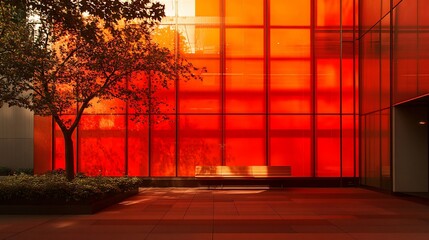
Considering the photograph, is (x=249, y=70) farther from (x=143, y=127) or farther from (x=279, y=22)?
(x=143, y=127)

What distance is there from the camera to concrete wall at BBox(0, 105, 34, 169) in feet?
113

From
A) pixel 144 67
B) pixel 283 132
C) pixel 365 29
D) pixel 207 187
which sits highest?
pixel 365 29

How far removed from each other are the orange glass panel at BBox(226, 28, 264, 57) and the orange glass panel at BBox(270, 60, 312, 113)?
94 cm

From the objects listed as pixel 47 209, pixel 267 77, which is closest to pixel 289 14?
pixel 267 77

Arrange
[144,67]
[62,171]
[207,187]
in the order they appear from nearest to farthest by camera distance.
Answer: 1. [144,67]
2. [62,171]
3. [207,187]

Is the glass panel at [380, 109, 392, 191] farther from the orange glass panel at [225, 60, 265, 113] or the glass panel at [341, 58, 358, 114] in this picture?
the orange glass panel at [225, 60, 265, 113]

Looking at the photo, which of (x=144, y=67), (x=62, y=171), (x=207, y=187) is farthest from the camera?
(x=207, y=187)

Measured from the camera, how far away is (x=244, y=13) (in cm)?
2270

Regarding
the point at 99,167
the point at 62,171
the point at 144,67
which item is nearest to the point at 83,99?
the point at 144,67

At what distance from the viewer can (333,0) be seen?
22859 millimetres

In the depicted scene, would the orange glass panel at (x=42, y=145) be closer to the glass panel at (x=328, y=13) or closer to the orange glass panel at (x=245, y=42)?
the orange glass panel at (x=245, y=42)

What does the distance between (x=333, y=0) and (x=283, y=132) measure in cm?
642

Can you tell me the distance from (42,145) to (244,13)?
35.3 feet

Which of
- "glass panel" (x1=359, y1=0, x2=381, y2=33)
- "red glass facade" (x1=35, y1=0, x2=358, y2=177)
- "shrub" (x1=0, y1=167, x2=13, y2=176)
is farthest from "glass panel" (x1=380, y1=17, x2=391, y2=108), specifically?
"shrub" (x1=0, y1=167, x2=13, y2=176)
